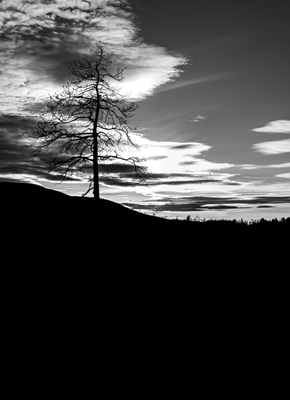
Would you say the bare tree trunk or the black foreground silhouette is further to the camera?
the bare tree trunk

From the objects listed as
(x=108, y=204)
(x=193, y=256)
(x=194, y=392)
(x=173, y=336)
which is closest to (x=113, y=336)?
(x=173, y=336)

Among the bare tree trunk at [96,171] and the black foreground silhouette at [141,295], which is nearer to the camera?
the black foreground silhouette at [141,295]

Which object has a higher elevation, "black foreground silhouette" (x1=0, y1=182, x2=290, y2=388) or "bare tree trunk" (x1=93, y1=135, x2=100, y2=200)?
"bare tree trunk" (x1=93, y1=135, x2=100, y2=200)

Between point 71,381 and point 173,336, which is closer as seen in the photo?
point 71,381

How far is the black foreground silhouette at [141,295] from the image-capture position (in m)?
7.92

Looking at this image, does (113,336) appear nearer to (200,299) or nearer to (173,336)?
(173,336)

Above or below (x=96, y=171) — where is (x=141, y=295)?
below

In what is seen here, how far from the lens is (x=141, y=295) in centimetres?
1010

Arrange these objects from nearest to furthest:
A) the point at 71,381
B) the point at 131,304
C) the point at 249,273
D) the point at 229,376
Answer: the point at 71,381 → the point at 229,376 → the point at 131,304 → the point at 249,273

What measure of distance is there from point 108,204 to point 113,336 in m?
14.7

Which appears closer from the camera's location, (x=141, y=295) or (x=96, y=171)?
(x=141, y=295)

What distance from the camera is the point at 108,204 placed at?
74.1ft

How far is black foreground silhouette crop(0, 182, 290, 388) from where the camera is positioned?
7.92 meters

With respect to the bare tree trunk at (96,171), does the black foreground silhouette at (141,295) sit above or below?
below
